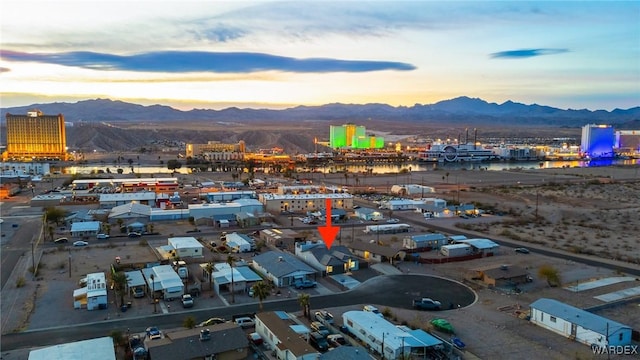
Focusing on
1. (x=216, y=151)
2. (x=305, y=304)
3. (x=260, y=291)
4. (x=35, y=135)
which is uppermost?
(x=35, y=135)

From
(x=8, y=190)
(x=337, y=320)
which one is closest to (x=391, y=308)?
(x=337, y=320)

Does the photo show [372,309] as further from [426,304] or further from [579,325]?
[579,325]

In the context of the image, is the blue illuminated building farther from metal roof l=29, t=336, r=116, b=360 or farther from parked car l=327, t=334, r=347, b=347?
metal roof l=29, t=336, r=116, b=360

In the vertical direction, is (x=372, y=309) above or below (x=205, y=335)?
below

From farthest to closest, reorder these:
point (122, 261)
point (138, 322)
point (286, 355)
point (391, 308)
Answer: point (122, 261) < point (391, 308) < point (138, 322) < point (286, 355)

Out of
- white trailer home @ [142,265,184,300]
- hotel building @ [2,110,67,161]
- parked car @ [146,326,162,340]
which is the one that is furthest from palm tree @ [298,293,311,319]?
hotel building @ [2,110,67,161]

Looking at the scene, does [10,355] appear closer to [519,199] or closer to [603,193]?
[519,199]

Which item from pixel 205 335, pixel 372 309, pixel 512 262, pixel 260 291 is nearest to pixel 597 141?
pixel 512 262
